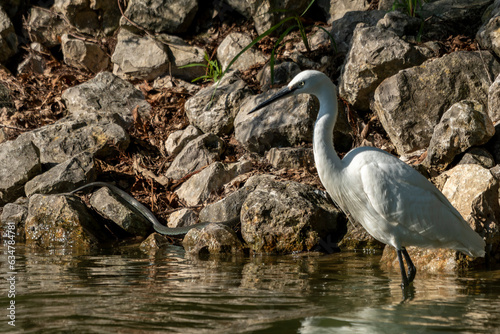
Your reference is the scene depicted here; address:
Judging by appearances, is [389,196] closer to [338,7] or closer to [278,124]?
[278,124]

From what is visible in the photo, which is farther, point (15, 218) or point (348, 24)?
point (348, 24)

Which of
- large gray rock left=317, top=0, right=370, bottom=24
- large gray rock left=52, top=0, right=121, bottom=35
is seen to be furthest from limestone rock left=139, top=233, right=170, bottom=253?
large gray rock left=52, top=0, right=121, bottom=35

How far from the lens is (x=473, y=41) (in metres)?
8.26

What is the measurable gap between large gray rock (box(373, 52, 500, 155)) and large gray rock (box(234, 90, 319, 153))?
1.09m

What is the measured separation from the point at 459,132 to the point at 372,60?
1.88 m

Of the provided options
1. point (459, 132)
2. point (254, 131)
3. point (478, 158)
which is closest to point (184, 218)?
point (254, 131)

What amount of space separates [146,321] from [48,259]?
3060 millimetres

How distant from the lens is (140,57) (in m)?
10.7

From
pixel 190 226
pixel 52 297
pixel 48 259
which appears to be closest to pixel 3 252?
pixel 48 259

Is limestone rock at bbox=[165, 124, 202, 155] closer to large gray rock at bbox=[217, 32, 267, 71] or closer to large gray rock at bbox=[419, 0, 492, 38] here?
large gray rock at bbox=[217, 32, 267, 71]

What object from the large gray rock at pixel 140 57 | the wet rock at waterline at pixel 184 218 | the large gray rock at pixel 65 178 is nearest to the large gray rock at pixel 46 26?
the large gray rock at pixel 140 57

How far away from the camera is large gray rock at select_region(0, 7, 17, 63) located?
11445 mm

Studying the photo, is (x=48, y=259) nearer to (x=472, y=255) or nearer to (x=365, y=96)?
(x=472, y=255)

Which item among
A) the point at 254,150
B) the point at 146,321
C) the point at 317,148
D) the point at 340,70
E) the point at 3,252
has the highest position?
the point at 340,70
